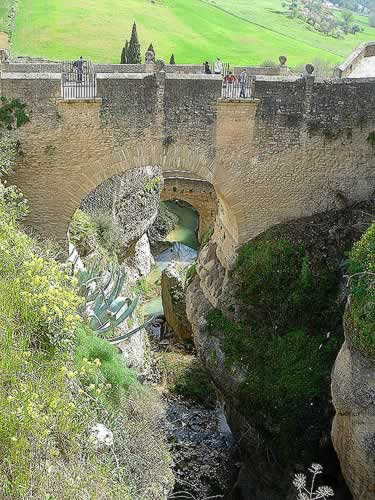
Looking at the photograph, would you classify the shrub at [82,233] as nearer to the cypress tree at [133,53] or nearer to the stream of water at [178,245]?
the stream of water at [178,245]

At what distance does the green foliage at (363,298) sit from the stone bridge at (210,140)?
286 cm

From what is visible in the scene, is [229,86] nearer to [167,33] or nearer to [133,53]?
[133,53]

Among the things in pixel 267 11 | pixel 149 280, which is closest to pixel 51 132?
pixel 149 280

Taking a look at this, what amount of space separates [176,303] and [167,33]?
3199 centimetres

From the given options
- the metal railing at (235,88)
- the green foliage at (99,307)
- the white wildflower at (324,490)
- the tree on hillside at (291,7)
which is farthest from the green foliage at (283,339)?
the tree on hillside at (291,7)

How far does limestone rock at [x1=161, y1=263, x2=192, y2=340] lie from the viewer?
19.3 metres

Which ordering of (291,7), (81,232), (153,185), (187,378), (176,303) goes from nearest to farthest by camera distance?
(81,232) → (187,378) → (176,303) → (153,185) → (291,7)

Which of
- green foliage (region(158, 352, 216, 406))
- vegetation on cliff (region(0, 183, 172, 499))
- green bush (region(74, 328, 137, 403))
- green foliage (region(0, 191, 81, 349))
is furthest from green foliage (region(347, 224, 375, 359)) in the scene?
green foliage (region(158, 352, 216, 406))

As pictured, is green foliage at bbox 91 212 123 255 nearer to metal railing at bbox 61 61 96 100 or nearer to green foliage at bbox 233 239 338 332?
green foliage at bbox 233 239 338 332

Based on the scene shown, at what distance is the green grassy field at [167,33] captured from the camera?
40.9 m

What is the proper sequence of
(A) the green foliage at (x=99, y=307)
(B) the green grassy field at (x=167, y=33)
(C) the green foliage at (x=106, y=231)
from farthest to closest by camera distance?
(B) the green grassy field at (x=167, y=33)
(C) the green foliage at (x=106, y=231)
(A) the green foliage at (x=99, y=307)

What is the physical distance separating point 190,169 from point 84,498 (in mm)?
7861

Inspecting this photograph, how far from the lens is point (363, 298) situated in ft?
33.8

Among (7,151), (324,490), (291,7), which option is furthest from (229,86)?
(291,7)
